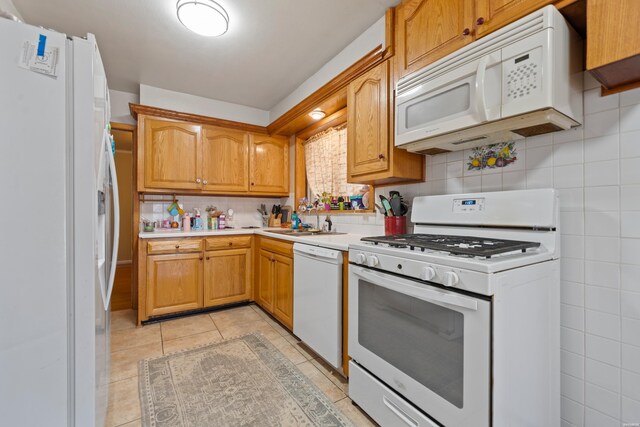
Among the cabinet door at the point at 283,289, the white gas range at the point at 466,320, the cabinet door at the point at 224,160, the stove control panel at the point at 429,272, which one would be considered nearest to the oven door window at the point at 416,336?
the white gas range at the point at 466,320

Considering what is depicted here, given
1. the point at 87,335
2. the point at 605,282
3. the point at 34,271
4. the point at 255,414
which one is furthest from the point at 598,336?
the point at 34,271

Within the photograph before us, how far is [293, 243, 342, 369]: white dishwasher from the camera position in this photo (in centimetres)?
179

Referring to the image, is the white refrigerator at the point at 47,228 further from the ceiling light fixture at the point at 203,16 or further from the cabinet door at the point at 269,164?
the cabinet door at the point at 269,164

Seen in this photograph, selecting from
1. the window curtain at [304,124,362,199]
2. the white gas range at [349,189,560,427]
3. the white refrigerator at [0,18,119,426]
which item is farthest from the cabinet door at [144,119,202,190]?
the white gas range at [349,189,560,427]

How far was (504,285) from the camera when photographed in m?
0.98

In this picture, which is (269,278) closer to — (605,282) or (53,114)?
(53,114)

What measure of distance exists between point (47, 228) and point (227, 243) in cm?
213

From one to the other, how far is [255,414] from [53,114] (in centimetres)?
165

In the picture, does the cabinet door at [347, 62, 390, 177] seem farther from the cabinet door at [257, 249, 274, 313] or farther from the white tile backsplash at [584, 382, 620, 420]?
the white tile backsplash at [584, 382, 620, 420]

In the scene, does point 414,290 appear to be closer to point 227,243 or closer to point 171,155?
point 227,243

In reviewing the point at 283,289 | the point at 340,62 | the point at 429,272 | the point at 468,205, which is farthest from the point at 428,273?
the point at 340,62

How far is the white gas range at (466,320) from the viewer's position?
0.97 metres

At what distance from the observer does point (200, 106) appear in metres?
3.31

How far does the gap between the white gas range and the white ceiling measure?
157 cm
